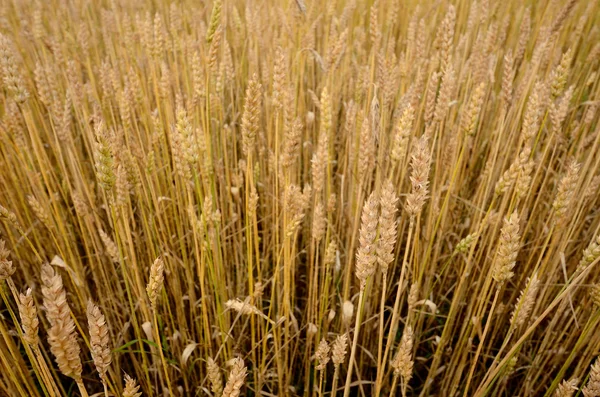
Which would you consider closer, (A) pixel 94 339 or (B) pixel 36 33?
(A) pixel 94 339

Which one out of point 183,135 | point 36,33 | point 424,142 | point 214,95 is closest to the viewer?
point 424,142

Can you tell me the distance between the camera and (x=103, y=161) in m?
0.70

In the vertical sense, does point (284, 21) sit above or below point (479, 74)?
above

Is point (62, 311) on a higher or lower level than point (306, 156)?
higher

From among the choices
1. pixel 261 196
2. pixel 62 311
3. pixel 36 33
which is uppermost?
pixel 36 33

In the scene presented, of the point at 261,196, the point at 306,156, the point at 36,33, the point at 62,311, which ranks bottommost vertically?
the point at 261,196

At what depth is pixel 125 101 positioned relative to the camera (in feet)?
3.81

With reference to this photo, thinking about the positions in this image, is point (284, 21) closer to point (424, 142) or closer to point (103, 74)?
point (103, 74)

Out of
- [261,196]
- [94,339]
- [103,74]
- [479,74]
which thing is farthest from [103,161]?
[479,74]

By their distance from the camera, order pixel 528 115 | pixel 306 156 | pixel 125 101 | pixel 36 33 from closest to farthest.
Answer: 1. pixel 528 115
2. pixel 125 101
3. pixel 36 33
4. pixel 306 156

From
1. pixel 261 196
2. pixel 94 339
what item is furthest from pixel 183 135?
pixel 261 196

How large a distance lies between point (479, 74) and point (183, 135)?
118 centimetres

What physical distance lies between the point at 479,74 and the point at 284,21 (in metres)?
0.88

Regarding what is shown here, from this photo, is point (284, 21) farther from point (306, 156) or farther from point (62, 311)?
point (62, 311)
